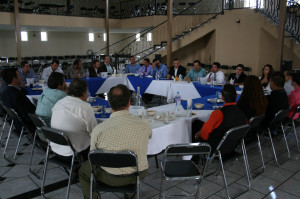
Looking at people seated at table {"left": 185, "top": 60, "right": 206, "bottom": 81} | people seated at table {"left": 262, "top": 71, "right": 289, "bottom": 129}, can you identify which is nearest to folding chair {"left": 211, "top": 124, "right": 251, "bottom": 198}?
people seated at table {"left": 262, "top": 71, "right": 289, "bottom": 129}

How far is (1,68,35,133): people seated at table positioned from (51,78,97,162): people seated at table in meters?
1.01

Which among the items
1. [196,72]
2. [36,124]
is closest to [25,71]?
[36,124]

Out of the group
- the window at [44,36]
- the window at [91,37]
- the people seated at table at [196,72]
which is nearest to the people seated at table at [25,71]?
the people seated at table at [196,72]

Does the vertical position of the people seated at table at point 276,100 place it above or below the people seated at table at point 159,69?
below

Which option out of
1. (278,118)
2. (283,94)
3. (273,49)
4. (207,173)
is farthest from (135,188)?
(273,49)

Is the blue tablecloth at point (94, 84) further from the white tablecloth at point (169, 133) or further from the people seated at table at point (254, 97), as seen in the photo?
the people seated at table at point (254, 97)

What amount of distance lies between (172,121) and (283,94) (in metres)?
1.60

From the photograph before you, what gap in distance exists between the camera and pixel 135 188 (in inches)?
86.7

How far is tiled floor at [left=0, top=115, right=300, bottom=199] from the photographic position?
119 inches

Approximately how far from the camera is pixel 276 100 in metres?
3.69

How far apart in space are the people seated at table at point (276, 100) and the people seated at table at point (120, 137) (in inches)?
86.6

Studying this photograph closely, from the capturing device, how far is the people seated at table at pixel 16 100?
3.61m

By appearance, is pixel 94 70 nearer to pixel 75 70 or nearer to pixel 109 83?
pixel 75 70

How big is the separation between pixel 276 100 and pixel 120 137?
8.16ft
